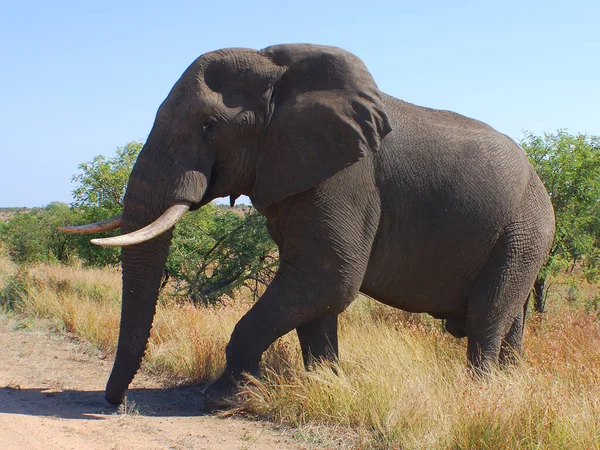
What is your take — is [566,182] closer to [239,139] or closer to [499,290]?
[499,290]

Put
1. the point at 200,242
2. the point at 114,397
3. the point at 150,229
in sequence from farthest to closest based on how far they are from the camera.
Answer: the point at 200,242, the point at 114,397, the point at 150,229

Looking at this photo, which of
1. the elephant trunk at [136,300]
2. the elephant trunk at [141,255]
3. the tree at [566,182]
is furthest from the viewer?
the tree at [566,182]

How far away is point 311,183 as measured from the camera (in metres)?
5.46

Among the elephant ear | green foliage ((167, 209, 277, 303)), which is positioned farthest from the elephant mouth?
green foliage ((167, 209, 277, 303))

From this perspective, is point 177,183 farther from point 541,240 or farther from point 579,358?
point 579,358

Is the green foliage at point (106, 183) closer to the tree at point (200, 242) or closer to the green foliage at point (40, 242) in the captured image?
the tree at point (200, 242)

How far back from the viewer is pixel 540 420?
4.40 meters

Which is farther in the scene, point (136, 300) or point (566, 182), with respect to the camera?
point (566, 182)

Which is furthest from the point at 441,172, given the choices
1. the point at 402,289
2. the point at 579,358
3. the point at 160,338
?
the point at 160,338

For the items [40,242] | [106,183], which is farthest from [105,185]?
[40,242]

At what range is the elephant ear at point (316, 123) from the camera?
5.49 m

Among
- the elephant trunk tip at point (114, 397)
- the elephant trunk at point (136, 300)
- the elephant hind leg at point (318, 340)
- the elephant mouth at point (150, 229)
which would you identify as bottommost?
the elephant trunk tip at point (114, 397)

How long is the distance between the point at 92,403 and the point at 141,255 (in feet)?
5.31

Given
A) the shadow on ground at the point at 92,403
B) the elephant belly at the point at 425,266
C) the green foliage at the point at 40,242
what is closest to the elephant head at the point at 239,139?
the shadow on ground at the point at 92,403
